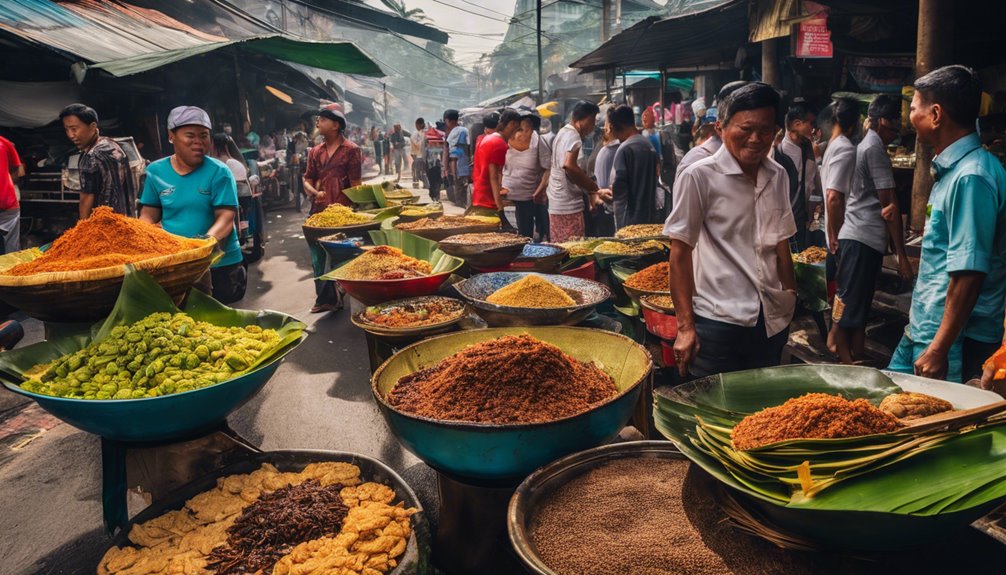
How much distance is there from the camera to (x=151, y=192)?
4.08m

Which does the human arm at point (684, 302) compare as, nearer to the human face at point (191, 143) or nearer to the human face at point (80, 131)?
the human face at point (191, 143)

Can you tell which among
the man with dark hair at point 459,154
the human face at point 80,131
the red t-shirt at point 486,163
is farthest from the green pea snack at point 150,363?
the man with dark hair at point 459,154

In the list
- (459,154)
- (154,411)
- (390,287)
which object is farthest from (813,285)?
(459,154)

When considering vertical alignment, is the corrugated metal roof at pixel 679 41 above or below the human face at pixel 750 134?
above

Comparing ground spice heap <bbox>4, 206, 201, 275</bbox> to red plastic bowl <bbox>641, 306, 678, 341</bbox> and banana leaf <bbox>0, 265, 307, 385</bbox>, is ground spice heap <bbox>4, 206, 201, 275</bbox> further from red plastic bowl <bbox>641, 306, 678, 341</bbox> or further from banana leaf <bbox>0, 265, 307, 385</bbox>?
red plastic bowl <bbox>641, 306, 678, 341</bbox>

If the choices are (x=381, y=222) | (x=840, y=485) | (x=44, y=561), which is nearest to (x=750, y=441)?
(x=840, y=485)

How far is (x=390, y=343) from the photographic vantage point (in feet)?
11.5

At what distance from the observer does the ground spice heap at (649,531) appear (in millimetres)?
1436

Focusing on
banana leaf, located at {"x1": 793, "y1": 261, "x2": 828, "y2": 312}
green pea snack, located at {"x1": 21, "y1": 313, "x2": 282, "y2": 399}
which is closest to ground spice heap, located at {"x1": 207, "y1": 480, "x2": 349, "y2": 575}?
green pea snack, located at {"x1": 21, "y1": 313, "x2": 282, "y2": 399}

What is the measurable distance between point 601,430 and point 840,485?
85cm

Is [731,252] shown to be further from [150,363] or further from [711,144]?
[150,363]

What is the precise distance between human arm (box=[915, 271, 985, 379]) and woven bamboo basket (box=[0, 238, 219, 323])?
3342mm

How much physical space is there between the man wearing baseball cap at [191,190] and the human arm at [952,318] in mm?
4030

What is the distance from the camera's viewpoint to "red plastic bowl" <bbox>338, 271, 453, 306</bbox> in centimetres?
382
